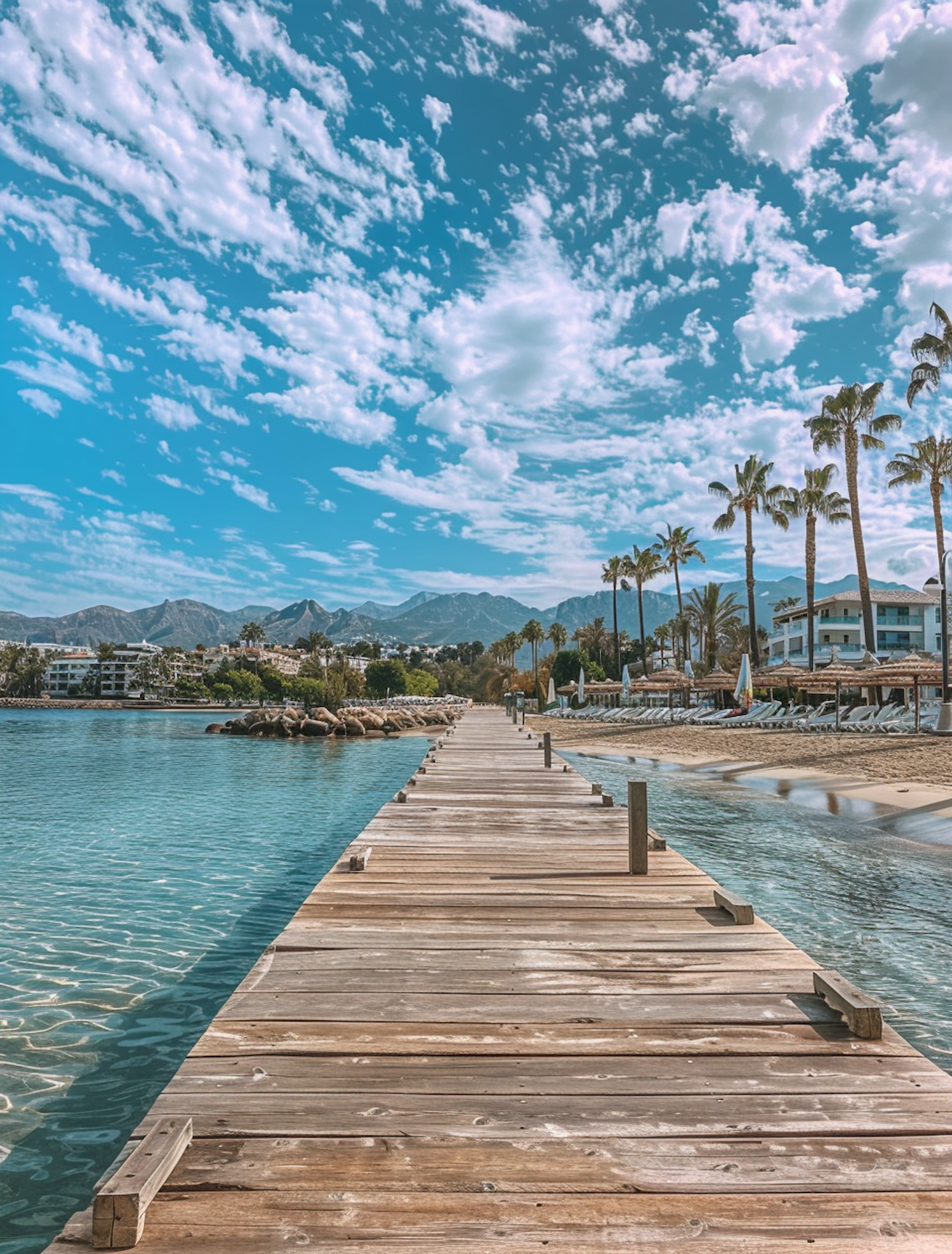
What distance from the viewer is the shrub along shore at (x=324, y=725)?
147 ft

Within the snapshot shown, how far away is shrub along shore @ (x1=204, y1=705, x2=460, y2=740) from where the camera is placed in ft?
147

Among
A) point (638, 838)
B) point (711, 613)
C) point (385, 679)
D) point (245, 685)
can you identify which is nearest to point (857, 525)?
point (711, 613)

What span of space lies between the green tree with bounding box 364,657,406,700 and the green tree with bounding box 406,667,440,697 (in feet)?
8.63

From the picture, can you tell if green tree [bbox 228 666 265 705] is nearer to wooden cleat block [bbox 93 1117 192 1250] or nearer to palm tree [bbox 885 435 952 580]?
palm tree [bbox 885 435 952 580]

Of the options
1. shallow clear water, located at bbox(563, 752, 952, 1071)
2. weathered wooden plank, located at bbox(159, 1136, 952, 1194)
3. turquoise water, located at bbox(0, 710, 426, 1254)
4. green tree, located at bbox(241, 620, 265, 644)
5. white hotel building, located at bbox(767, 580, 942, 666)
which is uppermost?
green tree, located at bbox(241, 620, 265, 644)

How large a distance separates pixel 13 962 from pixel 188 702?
133884 mm

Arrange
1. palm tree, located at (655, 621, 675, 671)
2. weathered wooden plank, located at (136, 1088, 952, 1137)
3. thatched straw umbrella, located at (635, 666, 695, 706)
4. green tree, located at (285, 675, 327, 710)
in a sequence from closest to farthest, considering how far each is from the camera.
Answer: weathered wooden plank, located at (136, 1088, 952, 1137) < thatched straw umbrella, located at (635, 666, 695, 706) < green tree, located at (285, 675, 327, 710) < palm tree, located at (655, 621, 675, 671)

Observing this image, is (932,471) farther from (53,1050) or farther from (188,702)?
(188,702)

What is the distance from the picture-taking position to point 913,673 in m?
27.0

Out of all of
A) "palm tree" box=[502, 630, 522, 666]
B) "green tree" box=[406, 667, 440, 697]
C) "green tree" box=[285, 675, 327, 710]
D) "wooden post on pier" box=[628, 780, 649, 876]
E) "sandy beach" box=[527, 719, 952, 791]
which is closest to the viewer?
"wooden post on pier" box=[628, 780, 649, 876]

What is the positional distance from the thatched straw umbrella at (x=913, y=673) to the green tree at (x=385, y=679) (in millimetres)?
72454

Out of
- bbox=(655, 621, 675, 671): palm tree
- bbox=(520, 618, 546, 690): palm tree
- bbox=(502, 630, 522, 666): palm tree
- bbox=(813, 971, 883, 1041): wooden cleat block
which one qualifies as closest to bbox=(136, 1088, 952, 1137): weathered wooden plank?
bbox=(813, 971, 883, 1041): wooden cleat block

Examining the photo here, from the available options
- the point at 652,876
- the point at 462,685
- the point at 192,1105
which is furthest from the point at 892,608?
the point at 462,685

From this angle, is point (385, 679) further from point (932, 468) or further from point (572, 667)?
point (932, 468)
